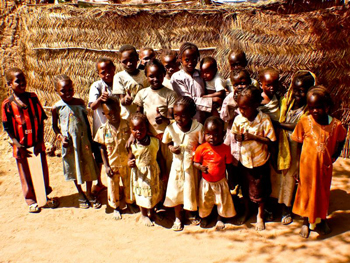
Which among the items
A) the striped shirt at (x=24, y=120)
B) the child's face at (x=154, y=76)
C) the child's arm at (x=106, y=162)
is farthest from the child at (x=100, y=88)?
the striped shirt at (x=24, y=120)

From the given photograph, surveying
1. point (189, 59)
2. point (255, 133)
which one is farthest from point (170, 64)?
point (255, 133)

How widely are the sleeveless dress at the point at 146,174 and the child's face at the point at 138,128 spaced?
0.15 meters

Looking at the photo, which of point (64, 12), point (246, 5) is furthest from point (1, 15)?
point (246, 5)

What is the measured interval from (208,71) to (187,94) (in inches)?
14.5

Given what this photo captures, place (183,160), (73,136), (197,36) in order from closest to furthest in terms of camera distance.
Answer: (183,160), (73,136), (197,36)

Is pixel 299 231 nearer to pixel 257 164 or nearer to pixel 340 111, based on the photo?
pixel 257 164

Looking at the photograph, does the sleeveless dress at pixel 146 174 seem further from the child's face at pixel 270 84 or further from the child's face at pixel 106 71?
the child's face at pixel 270 84

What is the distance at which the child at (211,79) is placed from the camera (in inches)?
145

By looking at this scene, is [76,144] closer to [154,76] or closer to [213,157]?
[154,76]

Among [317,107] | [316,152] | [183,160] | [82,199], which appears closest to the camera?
[317,107]

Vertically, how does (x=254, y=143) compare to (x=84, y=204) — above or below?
above

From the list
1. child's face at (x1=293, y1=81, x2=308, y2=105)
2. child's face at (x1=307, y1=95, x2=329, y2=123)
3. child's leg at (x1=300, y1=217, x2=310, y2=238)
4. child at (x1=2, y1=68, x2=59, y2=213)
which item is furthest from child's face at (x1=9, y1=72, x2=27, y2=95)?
child's leg at (x1=300, y1=217, x2=310, y2=238)

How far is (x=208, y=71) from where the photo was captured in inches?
146

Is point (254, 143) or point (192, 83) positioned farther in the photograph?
point (192, 83)
